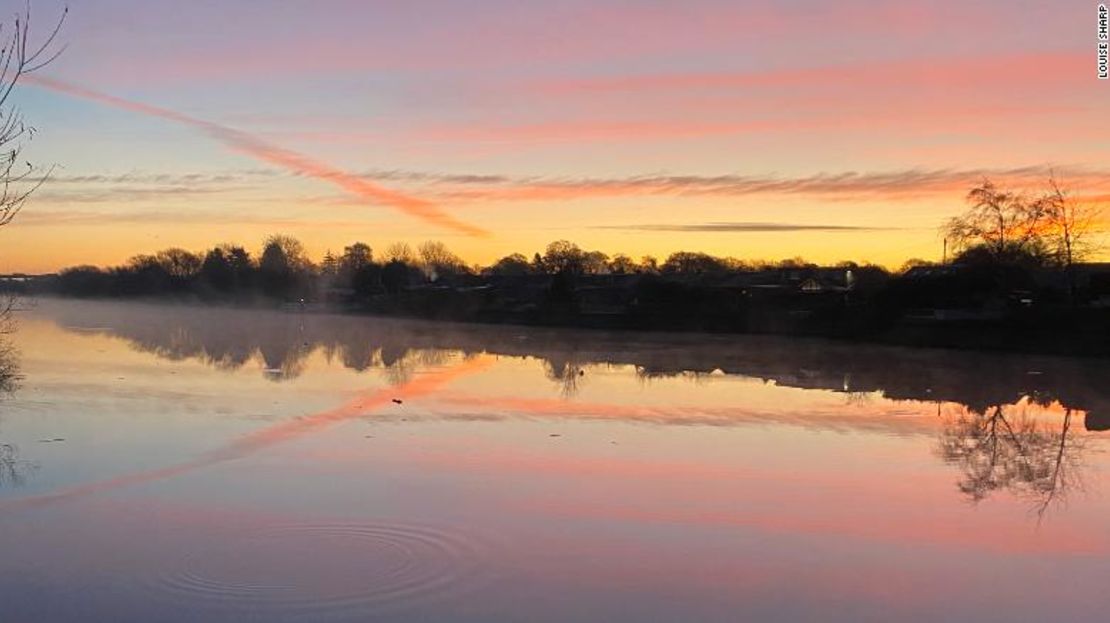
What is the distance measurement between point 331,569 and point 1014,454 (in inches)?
327

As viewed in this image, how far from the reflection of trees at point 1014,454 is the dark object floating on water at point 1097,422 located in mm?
248

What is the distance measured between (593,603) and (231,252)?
95.0 metres

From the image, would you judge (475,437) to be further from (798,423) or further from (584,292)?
(584,292)

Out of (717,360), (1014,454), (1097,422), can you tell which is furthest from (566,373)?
(1014,454)

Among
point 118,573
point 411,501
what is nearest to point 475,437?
point 411,501

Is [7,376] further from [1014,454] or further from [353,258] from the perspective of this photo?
[353,258]

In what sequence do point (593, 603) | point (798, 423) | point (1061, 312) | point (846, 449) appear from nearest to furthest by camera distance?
point (593, 603) < point (846, 449) < point (798, 423) < point (1061, 312)

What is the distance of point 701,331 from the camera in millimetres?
39656

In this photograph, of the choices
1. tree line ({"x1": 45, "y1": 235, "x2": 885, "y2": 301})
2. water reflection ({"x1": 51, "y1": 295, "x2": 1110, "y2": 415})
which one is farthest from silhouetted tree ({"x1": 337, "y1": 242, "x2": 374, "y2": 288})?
water reflection ({"x1": 51, "y1": 295, "x2": 1110, "y2": 415})

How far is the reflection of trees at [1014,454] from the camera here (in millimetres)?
8688

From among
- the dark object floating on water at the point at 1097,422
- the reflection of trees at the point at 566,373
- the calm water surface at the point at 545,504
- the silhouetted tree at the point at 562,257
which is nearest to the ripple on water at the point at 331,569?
the calm water surface at the point at 545,504

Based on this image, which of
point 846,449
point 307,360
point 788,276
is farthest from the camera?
point 788,276

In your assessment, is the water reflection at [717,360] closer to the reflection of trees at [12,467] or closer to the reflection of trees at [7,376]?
the reflection of trees at [7,376]

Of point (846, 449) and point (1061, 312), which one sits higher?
point (1061, 312)
